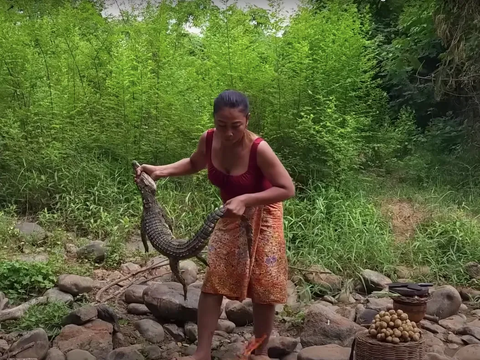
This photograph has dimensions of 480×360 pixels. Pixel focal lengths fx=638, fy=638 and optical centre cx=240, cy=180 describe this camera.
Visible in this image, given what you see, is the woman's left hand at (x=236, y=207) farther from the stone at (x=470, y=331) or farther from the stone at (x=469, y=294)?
the stone at (x=469, y=294)

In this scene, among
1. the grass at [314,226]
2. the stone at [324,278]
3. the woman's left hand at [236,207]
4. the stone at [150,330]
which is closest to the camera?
the woman's left hand at [236,207]

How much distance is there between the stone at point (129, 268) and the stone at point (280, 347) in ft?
6.20

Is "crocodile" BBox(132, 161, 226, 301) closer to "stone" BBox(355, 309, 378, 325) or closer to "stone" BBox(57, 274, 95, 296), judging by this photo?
"stone" BBox(57, 274, 95, 296)

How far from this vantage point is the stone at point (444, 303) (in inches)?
193

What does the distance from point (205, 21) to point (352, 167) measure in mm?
2781

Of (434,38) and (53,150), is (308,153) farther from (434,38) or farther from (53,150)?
(434,38)

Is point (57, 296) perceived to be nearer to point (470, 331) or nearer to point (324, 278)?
point (324, 278)

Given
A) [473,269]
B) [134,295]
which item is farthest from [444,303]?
[134,295]

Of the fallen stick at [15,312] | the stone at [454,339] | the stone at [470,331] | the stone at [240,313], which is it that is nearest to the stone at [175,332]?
the stone at [240,313]

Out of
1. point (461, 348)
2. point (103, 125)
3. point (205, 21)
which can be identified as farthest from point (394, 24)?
point (461, 348)

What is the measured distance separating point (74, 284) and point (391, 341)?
2.48m

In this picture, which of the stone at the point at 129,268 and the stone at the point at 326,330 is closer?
the stone at the point at 326,330

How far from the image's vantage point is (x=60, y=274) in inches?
199

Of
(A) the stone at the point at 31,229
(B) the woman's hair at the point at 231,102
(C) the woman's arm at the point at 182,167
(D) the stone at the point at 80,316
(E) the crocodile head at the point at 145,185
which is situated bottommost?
(D) the stone at the point at 80,316
